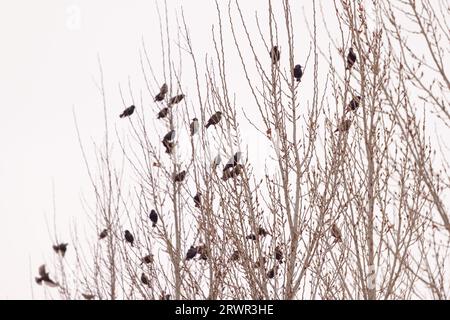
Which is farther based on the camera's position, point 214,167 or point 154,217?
point 154,217

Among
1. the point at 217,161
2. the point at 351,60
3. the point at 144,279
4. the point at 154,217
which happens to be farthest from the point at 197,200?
the point at 351,60

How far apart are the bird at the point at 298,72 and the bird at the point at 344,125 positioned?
0.55m

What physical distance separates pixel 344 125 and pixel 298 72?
630mm

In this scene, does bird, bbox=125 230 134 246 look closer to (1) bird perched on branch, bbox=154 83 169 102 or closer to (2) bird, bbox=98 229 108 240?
(2) bird, bbox=98 229 108 240

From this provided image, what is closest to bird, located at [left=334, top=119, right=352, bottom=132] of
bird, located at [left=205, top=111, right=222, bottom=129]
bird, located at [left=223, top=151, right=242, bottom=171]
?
bird, located at [left=223, top=151, right=242, bottom=171]

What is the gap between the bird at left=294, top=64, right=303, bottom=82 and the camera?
6203mm

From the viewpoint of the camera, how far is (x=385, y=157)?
623 cm

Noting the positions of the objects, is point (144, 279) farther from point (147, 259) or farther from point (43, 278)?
point (43, 278)

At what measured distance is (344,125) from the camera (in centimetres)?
627

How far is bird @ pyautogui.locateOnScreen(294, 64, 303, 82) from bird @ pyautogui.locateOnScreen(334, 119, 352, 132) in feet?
Answer: 1.82

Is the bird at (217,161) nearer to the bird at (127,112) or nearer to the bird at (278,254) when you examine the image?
the bird at (278,254)

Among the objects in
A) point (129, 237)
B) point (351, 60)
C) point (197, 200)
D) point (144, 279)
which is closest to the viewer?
point (351, 60)
